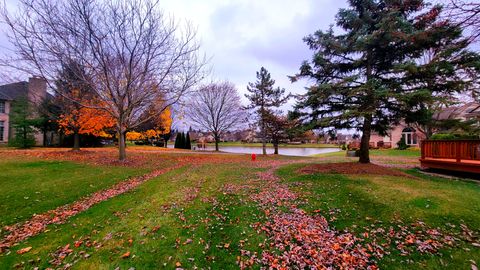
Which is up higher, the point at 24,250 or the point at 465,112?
the point at 465,112

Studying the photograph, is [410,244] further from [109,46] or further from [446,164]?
[109,46]

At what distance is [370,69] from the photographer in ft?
33.2

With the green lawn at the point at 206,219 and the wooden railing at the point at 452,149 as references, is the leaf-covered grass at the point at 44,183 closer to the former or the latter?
the green lawn at the point at 206,219

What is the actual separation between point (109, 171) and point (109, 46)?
6.45 meters

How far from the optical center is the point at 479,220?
4.54 meters

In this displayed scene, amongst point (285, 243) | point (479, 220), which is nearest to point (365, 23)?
point (479, 220)

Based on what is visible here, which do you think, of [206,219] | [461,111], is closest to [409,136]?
[461,111]

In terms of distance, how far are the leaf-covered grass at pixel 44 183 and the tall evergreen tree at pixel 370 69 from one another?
29.9 feet

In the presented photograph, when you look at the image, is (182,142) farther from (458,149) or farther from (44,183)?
(458,149)

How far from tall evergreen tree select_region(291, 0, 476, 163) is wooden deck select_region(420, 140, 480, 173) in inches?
83.9

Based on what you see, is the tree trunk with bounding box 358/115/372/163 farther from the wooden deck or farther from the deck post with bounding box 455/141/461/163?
the deck post with bounding box 455/141/461/163

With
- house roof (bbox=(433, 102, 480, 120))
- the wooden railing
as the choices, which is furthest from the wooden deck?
house roof (bbox=(433, 102, 480, 120))

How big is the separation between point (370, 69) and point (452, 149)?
484 cm

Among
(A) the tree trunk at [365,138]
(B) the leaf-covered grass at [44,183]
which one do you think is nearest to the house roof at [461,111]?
(A) the tree trunk at [365,138]
